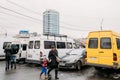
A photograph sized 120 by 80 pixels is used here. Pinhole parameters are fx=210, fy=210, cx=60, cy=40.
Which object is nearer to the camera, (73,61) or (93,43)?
(93,43)

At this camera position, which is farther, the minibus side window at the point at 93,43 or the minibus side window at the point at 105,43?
the minibus side window at the point at 93,43

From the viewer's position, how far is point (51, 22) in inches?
1330

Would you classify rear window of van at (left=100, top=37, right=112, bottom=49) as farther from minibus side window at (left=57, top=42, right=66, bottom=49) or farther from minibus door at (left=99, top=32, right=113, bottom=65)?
minibus side window at (left=57, top=42, right=66, bottom=49)

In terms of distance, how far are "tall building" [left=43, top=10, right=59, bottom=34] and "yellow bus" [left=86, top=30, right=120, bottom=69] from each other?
1993 centimetres

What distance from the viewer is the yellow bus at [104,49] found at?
39.2 ft

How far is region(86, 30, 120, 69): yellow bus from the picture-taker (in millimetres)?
11938

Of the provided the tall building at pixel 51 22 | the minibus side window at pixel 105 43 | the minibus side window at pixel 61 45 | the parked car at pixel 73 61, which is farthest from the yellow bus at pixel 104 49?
the tall building at pixel 51 22

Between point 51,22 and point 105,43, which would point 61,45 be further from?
point 51,22

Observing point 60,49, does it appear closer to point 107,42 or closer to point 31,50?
point 31,50

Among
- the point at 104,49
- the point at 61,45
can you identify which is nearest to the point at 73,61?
the point at 104,49

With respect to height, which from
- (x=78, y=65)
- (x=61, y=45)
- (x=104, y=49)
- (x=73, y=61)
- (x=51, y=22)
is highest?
(x=51, y=22)

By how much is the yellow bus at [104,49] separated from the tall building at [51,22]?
19932 mm

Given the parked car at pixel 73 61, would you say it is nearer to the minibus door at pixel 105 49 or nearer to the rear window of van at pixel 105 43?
the minibus door at pixel 105 49

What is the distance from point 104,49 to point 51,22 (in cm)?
2206
